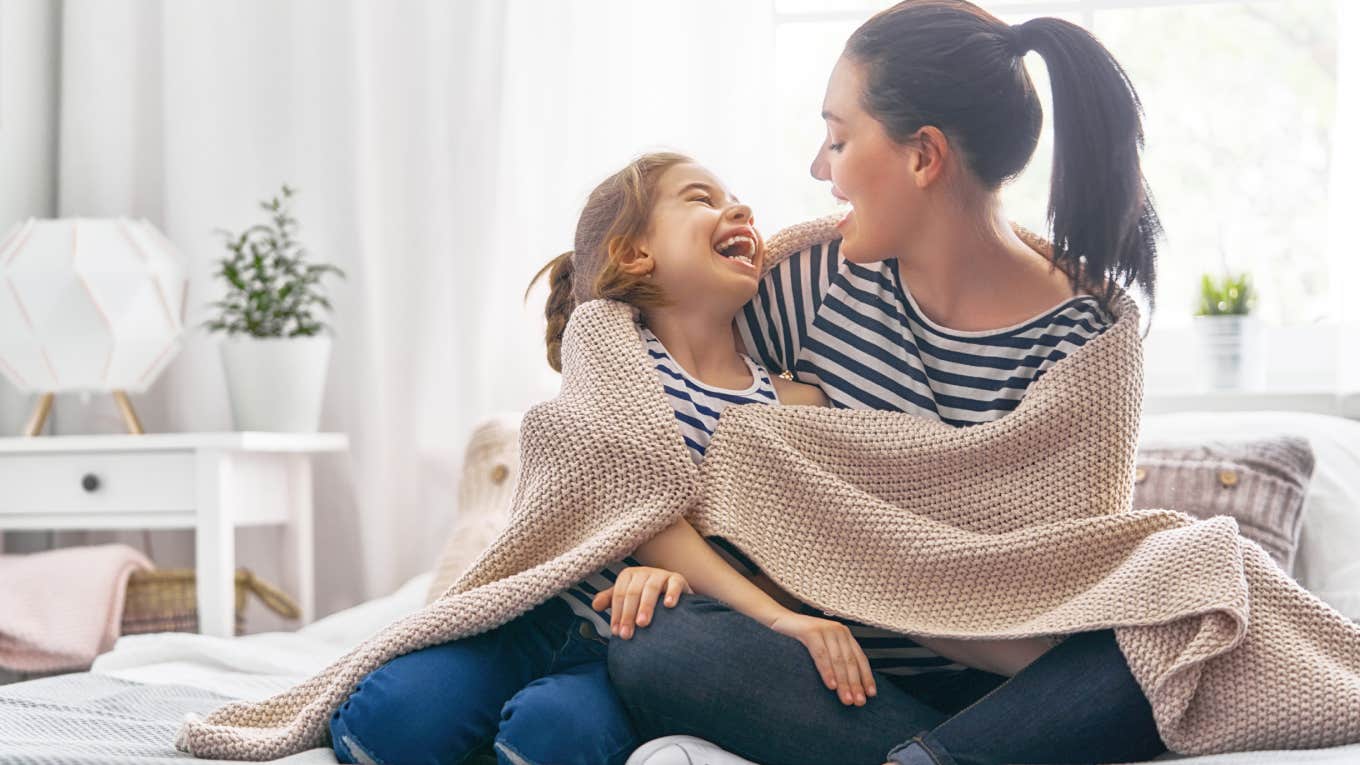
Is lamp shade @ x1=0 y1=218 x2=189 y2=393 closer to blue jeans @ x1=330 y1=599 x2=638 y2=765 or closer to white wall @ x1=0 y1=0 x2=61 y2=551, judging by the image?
white wall @ x1=0 y1=0 x2=61 y2=551

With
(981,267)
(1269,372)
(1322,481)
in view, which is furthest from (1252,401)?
(981,267)

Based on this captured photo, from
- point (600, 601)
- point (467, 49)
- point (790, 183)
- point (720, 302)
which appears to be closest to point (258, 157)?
point (467, 49)

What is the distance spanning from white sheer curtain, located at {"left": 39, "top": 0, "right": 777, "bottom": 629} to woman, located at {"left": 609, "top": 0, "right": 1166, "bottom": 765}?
3.47 ft

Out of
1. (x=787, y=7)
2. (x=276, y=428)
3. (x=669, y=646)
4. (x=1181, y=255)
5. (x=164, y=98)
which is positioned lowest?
(x=276, y=428)

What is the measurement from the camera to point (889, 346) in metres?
1.38

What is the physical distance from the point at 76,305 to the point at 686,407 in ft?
5.20

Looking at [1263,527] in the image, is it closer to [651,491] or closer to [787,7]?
[651,491]

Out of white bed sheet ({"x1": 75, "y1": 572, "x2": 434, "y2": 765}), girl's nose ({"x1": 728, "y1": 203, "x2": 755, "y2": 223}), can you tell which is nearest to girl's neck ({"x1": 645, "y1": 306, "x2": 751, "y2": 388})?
girl's nose ({"x1": 728, "y1": 203, "x2": 755, "y2": 223})

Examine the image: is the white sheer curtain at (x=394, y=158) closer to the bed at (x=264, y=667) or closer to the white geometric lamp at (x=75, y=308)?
the white geometric lamp at (x=75, y=308)

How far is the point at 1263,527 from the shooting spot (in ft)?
5.71

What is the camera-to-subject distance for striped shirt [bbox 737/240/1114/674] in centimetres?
129

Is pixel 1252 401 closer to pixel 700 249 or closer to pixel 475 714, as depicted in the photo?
pixel 700 249

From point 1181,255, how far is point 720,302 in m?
1.46

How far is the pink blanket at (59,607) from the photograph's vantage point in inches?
83.6
